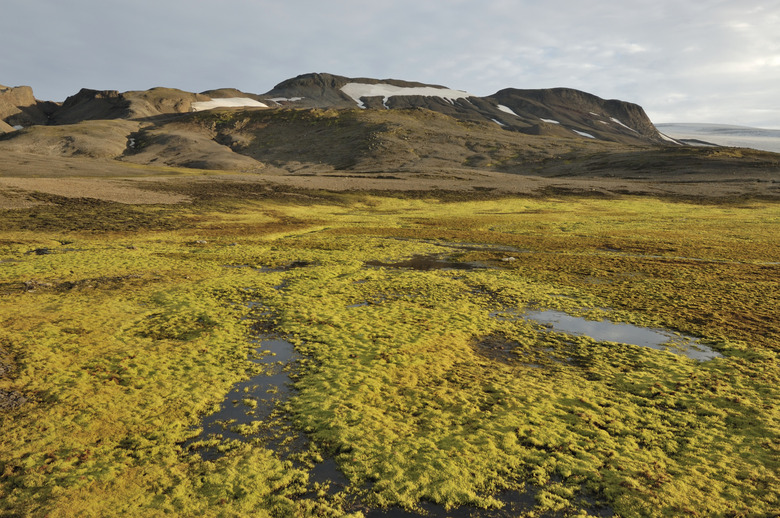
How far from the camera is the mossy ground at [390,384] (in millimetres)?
7645

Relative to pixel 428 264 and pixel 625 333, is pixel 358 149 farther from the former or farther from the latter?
pixel 625 333

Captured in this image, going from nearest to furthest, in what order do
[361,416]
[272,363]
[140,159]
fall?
[361,416]
[272,363]
[140,159]

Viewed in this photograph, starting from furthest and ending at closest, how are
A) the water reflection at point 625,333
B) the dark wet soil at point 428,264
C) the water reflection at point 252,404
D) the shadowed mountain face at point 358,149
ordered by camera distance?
the shadowed mountain face at point 358,149 < the dark wet soil at point 428,264 < the water reflection at point 625,333 < the water reflection at point 252,404

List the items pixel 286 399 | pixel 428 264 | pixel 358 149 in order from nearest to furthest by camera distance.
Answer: pixel 286 399, pixel 428 264, pixel 358 149

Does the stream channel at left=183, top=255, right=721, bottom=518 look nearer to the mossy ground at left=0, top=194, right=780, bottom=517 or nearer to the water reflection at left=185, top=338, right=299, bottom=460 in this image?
the water reflection at left=185, top=338, right=299, bottom=460

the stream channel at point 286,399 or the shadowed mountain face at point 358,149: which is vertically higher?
the shadowed mountain face at point 358,149

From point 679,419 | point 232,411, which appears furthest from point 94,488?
point 679,419

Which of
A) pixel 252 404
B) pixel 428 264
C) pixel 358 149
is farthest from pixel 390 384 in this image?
pixel 358 149

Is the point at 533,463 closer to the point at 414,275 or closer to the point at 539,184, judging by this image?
the point at 414,275

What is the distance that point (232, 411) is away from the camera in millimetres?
9969

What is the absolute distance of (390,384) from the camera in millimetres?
11359

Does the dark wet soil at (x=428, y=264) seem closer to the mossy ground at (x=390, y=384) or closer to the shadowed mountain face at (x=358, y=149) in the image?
the mossy ground at (x=390, y=384)

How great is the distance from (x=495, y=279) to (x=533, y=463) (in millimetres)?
14639

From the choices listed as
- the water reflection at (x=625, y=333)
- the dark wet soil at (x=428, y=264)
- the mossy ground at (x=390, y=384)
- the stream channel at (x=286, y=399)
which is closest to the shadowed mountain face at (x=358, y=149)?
the dark wet soil at (x=428, y=264)
